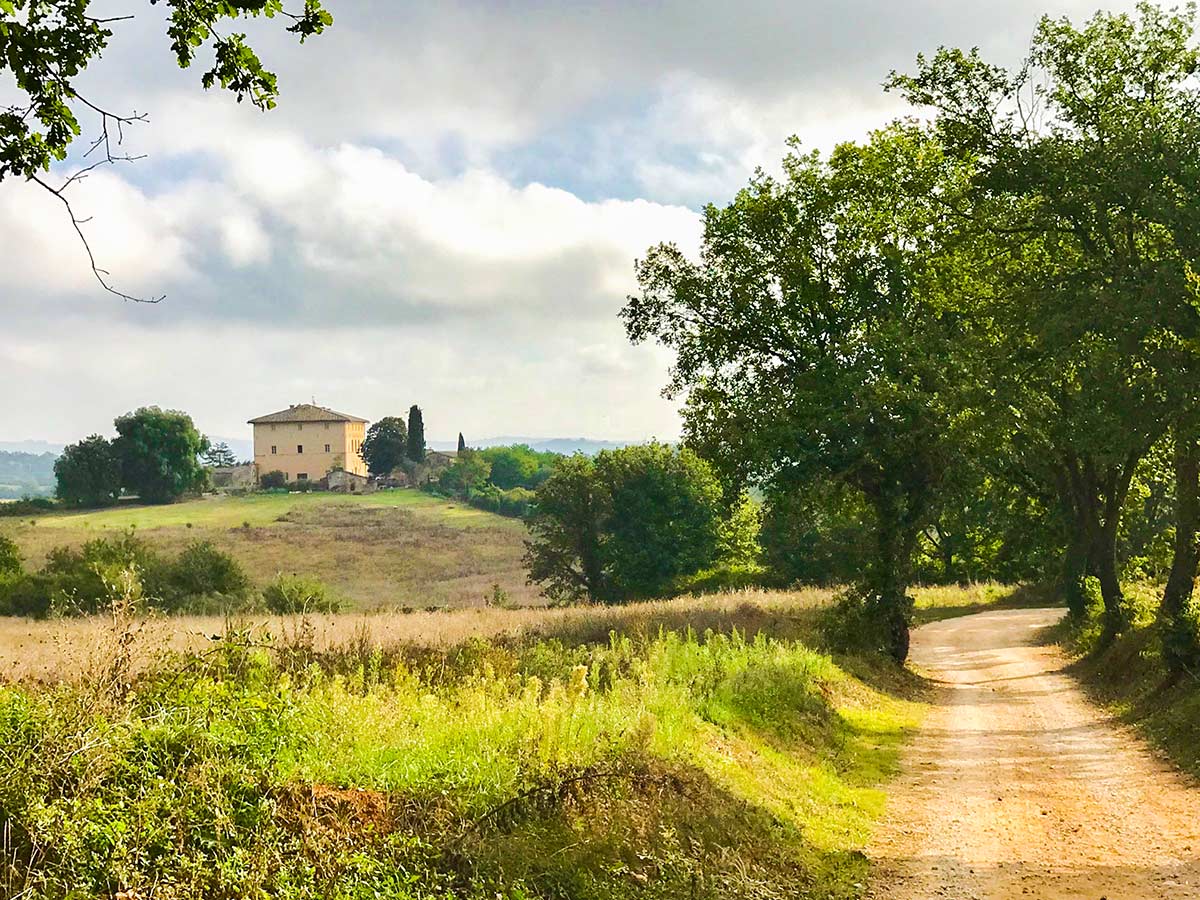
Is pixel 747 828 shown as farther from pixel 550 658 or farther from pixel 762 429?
pixel 762 429

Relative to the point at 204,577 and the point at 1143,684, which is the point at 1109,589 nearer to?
the point at 1143,684

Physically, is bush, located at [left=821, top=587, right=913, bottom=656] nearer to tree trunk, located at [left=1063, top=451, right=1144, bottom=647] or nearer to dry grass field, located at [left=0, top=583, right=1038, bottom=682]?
dry grass field, located at [left=0, top=583, right=1038, bottom=682]

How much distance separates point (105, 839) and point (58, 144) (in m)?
5.63

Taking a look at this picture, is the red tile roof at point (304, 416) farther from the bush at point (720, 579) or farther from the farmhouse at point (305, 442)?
the bush at point (720, 579)

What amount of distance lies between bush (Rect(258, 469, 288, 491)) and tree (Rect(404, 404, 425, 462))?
1827 cm

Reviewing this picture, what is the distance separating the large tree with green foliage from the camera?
17.1m

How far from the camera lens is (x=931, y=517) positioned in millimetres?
24562

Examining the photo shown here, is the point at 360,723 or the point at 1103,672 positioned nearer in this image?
the point at 360,723

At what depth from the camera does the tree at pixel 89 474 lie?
89812 mm

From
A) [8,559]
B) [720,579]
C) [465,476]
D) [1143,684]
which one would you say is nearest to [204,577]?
[8,559]

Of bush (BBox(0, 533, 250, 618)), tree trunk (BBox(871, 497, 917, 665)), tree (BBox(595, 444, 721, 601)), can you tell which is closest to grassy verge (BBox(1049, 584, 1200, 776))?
Result: tree trunk (BBox(871, 497, 917, 665))

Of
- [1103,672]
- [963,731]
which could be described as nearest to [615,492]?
[1103,672]

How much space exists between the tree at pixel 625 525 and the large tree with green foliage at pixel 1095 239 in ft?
114

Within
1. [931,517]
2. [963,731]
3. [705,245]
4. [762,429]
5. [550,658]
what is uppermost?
[705,245]
